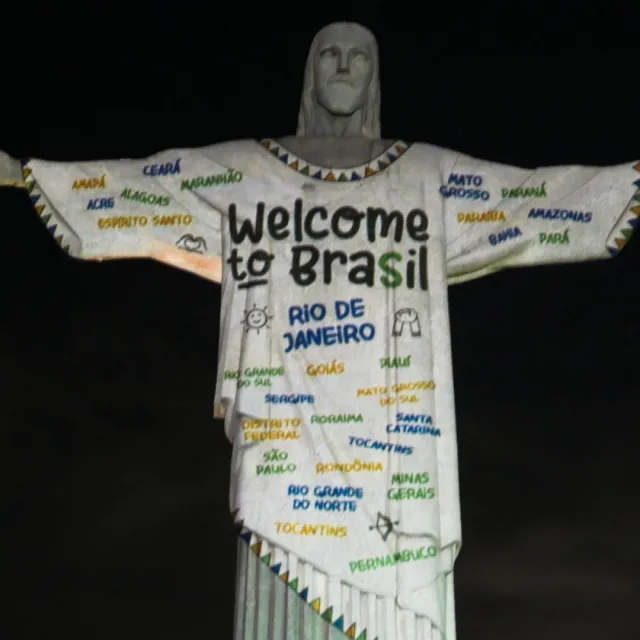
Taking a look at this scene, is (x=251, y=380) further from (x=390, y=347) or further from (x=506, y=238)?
(x=506, y=238)

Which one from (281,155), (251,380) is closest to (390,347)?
(251,380)

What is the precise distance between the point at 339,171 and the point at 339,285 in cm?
49

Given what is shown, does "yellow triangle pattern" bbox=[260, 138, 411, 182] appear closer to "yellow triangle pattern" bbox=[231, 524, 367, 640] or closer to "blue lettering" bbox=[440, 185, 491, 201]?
"blue lettering" bbox=[440, 185, 491, 201]

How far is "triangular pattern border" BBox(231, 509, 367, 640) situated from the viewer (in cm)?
512

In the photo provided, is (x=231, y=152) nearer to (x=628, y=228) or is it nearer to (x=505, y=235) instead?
(x=505, y=235)

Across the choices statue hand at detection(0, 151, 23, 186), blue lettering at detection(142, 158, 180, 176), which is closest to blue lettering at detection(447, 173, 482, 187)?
blue lettering at detection(142, 158, 180, 176)

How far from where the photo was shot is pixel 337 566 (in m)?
5.16

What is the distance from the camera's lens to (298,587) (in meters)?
5.17

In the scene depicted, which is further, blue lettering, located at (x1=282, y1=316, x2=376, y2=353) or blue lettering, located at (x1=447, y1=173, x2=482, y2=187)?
blue lettering, located at (x1=447, y1=173, x2=482, y2=187)

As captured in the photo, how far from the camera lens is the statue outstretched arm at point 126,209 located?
5.73 metres

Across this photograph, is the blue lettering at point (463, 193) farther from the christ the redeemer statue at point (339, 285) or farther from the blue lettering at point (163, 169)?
the blue lettering at point (163, 169)

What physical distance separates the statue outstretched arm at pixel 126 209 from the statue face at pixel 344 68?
0.53 m

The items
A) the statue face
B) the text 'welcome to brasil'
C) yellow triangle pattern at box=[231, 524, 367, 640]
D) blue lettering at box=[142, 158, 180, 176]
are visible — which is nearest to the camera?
yellow triangle pattern at box=[231, 524, 367, 640]

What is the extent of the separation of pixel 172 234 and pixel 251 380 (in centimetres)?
71
